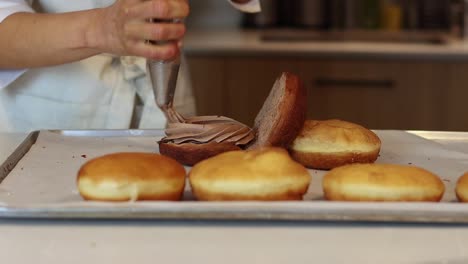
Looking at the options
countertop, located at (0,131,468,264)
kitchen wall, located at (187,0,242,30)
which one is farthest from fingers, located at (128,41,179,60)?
kitchen wall, located at (187,0,242,30)

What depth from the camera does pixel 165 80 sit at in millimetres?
1045

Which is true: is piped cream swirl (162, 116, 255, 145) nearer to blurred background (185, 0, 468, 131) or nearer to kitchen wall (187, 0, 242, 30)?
blurred background (185, 0, 468, 131)

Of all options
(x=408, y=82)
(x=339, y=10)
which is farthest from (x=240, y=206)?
(x=339, y=10)

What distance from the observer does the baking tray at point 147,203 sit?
0.76 meters

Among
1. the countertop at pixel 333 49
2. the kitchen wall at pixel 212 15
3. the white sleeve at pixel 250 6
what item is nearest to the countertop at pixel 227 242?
the white sleeve at pixel 250 6

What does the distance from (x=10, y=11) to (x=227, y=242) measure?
651 millimetres

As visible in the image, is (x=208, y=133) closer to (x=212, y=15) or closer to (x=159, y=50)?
(x=159, y=50)

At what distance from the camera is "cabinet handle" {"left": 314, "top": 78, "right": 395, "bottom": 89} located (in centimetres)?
220

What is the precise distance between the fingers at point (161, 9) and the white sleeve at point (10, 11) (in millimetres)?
306

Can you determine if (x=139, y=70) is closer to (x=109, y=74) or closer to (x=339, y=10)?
(x=109, y=74)

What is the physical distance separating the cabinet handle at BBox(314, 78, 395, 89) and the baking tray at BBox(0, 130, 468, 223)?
3.46 ft

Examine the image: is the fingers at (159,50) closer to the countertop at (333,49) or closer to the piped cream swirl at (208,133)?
the piped cream swirl at (208,133)

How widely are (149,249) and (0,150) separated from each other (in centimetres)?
41

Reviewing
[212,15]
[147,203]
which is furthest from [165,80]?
[212,15]
